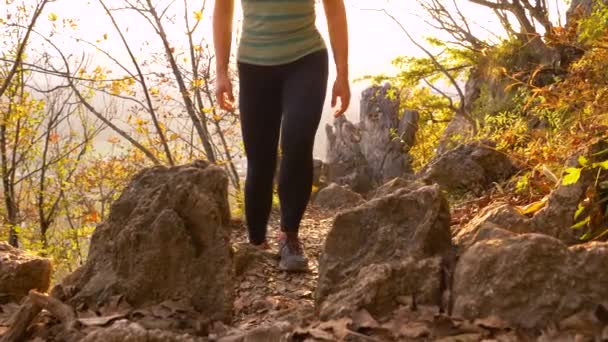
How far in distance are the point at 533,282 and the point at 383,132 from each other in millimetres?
11850

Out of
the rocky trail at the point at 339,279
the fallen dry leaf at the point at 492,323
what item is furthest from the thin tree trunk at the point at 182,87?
the fallen dry leaf at the point at 492,323

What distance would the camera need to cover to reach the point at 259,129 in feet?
11.1

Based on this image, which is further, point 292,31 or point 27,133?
point 27,133

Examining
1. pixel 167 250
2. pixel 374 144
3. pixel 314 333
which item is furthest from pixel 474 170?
pixel 374 144

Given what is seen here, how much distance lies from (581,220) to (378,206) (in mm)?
927

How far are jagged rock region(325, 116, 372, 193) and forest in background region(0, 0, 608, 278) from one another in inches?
62.6

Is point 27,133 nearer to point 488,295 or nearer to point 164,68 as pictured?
point 164,68

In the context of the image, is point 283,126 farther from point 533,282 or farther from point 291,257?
point 533,282

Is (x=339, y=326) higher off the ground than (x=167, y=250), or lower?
lower

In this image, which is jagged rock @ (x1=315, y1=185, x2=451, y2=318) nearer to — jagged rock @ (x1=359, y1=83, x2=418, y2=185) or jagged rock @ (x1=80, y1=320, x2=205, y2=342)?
jagged rock @ (x1=80, y1=320, x2=205, y2=342)

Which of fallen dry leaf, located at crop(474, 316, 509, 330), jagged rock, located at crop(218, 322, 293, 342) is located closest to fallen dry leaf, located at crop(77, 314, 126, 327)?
jagged rock, located at crop(218, 322, 293, 342)

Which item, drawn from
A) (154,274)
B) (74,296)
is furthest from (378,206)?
(74,296)

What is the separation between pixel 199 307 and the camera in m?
2.36

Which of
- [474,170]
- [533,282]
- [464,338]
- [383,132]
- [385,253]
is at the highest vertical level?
[383,132]
